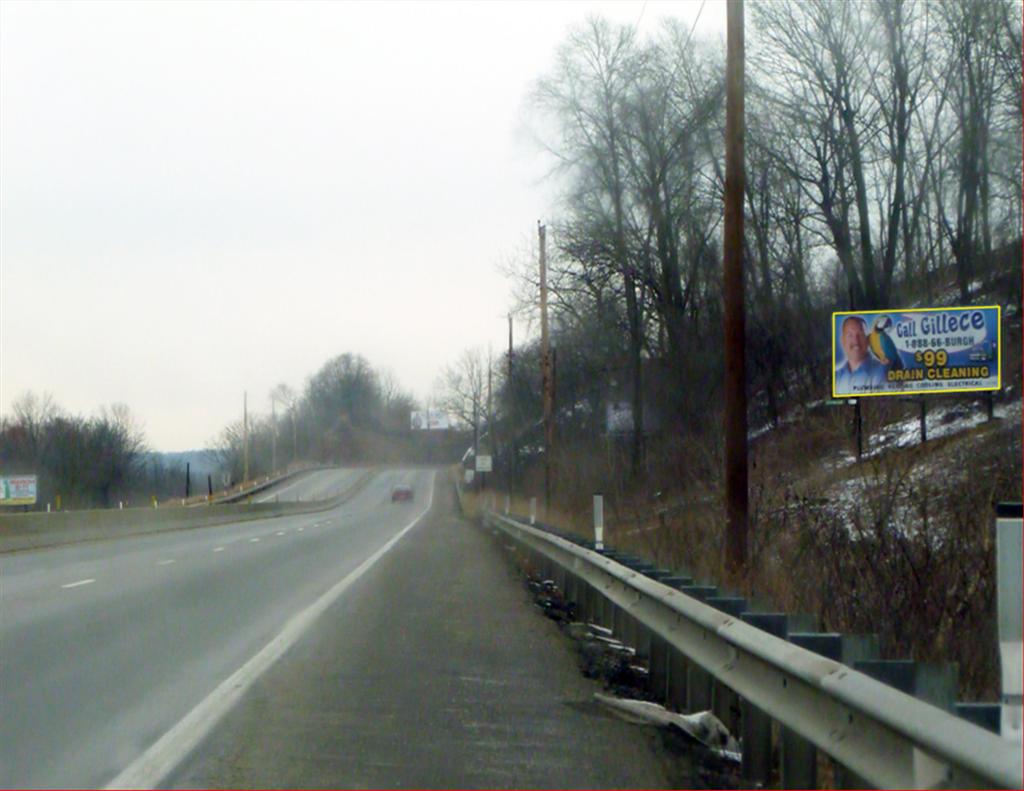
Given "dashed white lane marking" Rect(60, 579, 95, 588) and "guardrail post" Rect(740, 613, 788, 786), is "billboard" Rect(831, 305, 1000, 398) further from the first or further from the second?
"guardrail post" Rect(740, 613, 788, 786)

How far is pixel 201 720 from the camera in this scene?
9375 mm

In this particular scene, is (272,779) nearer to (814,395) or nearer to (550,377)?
(814,395)

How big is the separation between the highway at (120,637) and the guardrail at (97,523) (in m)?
1.55

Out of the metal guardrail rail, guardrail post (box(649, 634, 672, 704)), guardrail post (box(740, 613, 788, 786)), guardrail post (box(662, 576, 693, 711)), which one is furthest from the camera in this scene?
guardrail post (box(649, 634, 672, 704))

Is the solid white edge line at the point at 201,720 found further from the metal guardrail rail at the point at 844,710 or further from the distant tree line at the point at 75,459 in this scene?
the distant tree line at the point at 75,459

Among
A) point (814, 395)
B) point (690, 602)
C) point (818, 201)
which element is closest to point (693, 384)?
point (814, 395)

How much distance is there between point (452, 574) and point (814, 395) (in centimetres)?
1836

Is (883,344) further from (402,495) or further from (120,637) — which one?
(402,495)

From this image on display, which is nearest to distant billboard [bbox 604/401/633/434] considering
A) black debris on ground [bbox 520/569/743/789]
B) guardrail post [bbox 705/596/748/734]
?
Answer: black debris on ground [bbox 520/569/743/789]

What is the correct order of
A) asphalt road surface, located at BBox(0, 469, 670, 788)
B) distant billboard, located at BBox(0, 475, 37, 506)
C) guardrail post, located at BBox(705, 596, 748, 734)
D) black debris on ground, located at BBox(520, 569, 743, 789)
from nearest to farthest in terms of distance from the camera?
black debris on ground, located at BBox(520, 569, 743, 789)
asphalt road surface, located at BBox(0, 469, 670, 788)
guardrail post, located at BBox(705, 596, 748, 734)
distant billboard, located at BBox(0, 475, 37, 506)

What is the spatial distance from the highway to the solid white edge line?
92 millimetres

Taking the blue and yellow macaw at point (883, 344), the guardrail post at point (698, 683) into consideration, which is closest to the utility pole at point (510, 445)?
the blue and yellow macaw at point (883, 344)

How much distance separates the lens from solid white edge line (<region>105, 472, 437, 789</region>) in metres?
7.68

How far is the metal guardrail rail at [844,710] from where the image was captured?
4.32m
